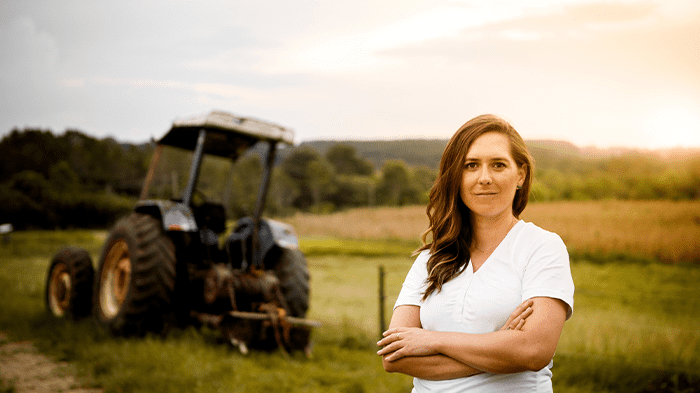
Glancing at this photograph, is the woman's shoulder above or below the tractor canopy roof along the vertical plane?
below

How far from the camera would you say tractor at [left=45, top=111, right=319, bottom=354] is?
4754 mm

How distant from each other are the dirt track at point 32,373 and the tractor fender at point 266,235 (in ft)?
6.58

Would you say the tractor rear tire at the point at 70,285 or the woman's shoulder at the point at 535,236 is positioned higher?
the woman's shoulder at the point at 535,236

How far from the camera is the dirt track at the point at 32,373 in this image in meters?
3.96

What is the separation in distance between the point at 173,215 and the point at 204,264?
731 millimetres

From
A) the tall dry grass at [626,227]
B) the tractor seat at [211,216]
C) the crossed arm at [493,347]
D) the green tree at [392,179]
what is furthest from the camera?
the green tree at [392,179]

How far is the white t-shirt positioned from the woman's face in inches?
4.3

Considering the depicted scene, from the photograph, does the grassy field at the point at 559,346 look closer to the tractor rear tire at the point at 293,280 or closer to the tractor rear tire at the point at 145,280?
the tractor rear tire at the point at 145,280

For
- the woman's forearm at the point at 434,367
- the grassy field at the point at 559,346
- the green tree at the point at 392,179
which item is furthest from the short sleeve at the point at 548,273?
the green tree at the point at 392,179

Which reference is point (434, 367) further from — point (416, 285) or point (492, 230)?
point (492, 230)

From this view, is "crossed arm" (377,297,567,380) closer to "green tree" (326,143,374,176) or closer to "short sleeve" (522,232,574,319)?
"short sleeve" (522,232,574,319)

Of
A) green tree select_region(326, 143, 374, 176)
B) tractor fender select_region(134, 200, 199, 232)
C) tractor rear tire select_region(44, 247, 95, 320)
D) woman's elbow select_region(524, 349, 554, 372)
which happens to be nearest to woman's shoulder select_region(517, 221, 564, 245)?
woman's elbow select_region(524, 349, 554, 372)

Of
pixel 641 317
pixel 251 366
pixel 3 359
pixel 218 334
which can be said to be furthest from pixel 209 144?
pixel 641 317

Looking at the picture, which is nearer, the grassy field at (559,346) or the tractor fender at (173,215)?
the grassy field at (559,346)
